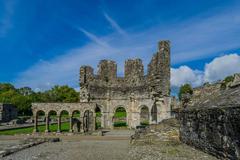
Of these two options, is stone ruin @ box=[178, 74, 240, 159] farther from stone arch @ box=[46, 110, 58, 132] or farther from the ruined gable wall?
stone arch @ box=[46, 110, 58, 132]

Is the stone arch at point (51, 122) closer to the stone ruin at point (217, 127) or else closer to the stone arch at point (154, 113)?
the stone arch at point (154, 113)

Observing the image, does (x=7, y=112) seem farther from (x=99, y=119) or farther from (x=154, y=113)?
(x=154, y=113)

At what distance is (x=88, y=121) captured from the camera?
100ft

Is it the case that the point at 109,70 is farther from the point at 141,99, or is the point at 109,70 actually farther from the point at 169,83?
the point at 169,83

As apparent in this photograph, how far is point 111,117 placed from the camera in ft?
112

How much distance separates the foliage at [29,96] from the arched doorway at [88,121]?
37.9 metres

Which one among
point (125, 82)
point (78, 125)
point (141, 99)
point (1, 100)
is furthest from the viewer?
point (1, 100)

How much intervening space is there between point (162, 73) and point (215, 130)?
25071 mm

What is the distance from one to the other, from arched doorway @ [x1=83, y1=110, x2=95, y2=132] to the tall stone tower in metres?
8.00

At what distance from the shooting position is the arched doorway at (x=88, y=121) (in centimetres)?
2967

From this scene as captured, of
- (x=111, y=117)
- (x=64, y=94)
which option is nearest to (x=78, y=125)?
(x=111, y=117)

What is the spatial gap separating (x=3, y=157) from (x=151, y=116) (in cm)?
2369

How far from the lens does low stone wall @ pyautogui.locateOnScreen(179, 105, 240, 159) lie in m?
4.77

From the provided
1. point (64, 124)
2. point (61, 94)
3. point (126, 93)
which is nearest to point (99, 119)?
point (64, 124)
